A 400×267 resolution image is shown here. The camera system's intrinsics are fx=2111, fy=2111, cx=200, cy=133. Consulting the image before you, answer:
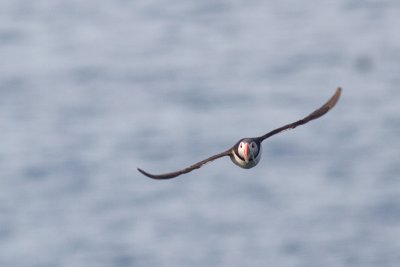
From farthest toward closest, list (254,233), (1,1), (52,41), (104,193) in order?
(1,1), (52,41), (104,193), (254,233)

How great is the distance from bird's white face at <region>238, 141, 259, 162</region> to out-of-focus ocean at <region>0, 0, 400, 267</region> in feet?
116

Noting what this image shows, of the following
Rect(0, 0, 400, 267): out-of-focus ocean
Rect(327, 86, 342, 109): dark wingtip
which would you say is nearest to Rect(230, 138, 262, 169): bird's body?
Rect(327, 86, 342, 109): dark wingtip

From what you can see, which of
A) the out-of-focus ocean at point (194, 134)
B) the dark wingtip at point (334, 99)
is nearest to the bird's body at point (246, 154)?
the dark wingtip at point (334, 99)

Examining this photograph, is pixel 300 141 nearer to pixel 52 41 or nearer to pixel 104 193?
pixel 104 193

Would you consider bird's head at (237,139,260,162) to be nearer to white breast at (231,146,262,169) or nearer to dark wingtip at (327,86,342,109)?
white breast at (231,146,262,169)

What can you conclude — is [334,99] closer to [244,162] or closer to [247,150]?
[247,150]

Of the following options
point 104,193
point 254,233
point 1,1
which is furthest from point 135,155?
point 1,1

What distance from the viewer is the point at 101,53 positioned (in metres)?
98.7

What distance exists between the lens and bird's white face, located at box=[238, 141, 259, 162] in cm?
3331

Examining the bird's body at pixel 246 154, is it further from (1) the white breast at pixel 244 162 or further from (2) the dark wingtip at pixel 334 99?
(2) the dark wingtip at pixel 334 99

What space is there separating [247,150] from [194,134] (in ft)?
168

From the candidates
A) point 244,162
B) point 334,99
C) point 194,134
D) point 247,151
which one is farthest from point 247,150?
point 194,134

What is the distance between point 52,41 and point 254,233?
23.6 meters

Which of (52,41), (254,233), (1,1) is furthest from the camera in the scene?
(1,1)
